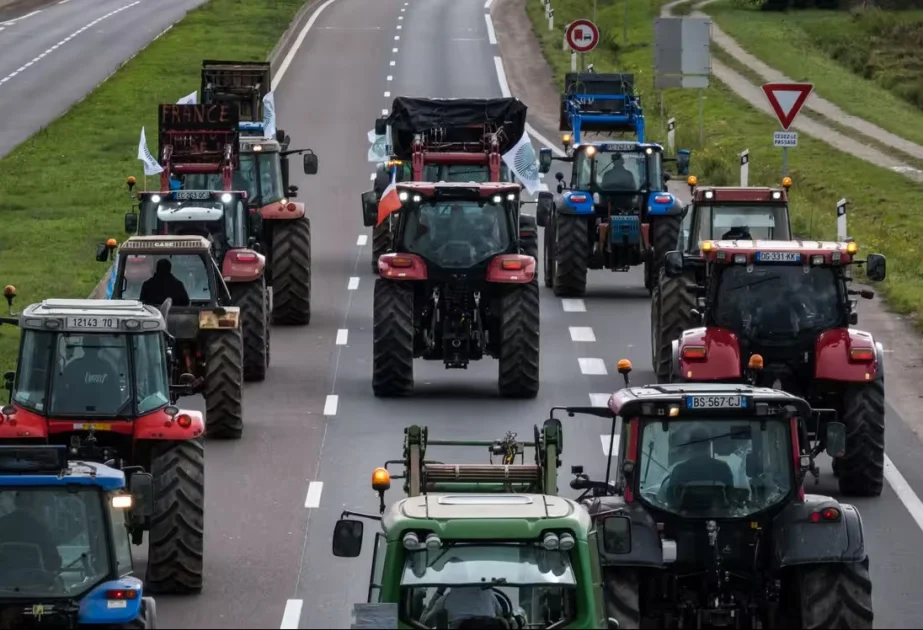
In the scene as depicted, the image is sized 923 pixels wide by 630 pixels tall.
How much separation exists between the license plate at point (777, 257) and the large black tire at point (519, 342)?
215 inches

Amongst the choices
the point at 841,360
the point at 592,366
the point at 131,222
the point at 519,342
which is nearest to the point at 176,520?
the point at 841,360

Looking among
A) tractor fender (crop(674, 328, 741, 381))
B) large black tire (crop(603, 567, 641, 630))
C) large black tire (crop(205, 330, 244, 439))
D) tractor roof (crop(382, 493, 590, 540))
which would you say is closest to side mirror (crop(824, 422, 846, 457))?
large black tire (crop(603, 567, 641, 630))

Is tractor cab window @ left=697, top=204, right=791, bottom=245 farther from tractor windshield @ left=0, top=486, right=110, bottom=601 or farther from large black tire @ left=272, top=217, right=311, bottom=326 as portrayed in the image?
tractor windshield @ left=0, top=486, right=110, bottom=601

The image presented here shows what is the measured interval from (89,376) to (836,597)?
673 centimetres

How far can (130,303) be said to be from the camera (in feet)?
60.4

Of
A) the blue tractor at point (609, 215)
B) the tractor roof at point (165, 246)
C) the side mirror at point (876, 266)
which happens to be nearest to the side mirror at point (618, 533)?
the side mirror at point (876, 266)

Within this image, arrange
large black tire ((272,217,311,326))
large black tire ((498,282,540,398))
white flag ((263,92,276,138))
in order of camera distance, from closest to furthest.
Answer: large black tire ((498,282,540,398))
large black tire ((272,217,311,326))
white flag ((263,92,276,138))

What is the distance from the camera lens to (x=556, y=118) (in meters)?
55.0

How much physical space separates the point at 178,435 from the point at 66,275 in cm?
1861

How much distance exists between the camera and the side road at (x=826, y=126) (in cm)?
5197

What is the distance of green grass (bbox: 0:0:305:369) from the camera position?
36.7 metres

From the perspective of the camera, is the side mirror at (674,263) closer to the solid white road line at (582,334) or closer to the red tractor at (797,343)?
the red tractor at (797,343)

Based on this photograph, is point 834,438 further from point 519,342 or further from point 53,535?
point 519,342

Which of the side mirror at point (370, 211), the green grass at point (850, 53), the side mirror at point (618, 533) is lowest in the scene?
the green grass at point (850, 53)
